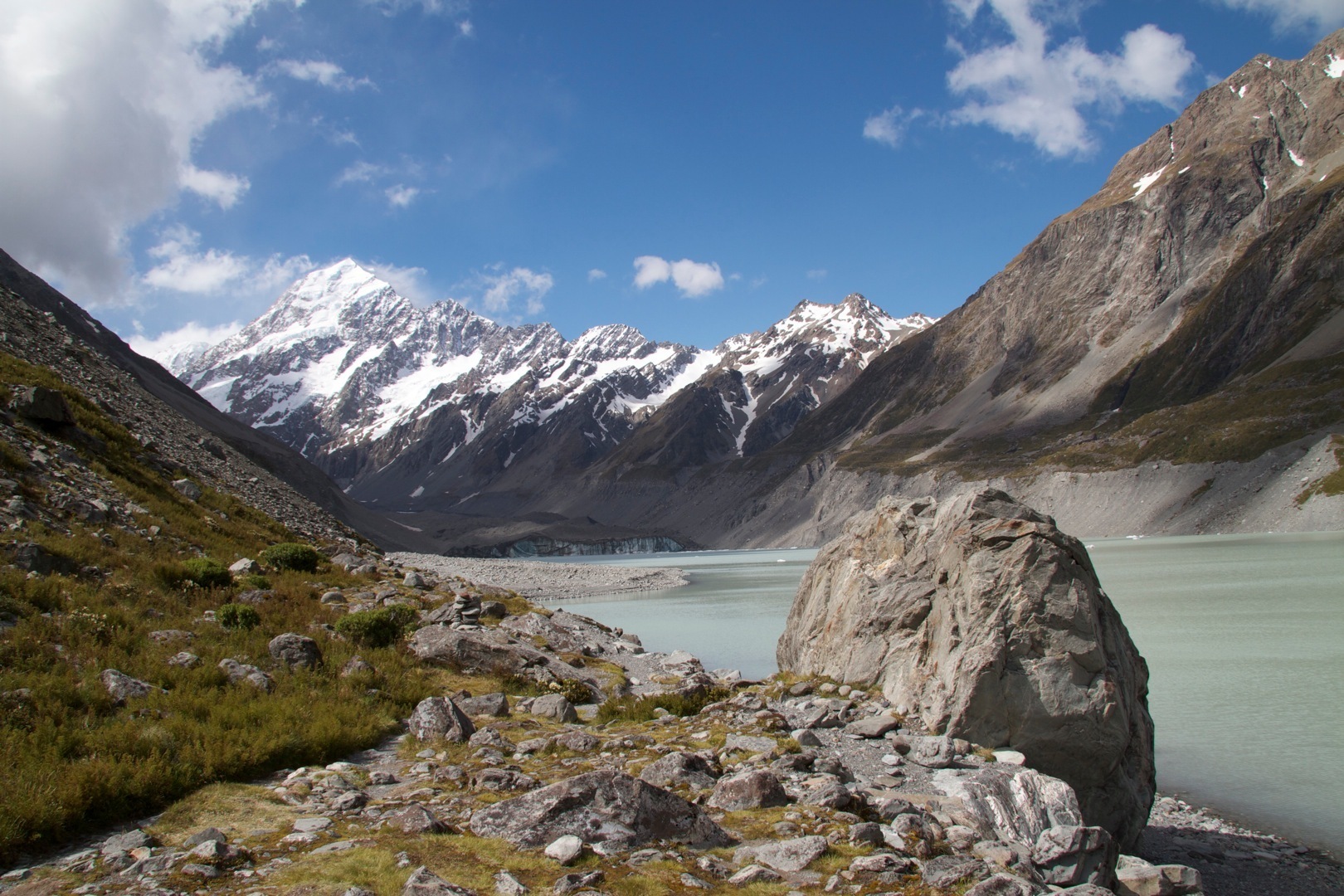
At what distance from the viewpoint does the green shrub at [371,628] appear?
65.4ft

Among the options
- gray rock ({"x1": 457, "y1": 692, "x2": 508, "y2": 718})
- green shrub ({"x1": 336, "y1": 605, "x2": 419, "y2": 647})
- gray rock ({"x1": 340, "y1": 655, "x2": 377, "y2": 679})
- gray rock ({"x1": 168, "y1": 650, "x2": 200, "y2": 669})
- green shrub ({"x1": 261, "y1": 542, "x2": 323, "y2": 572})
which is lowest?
gray rock ({"x1": 457, "y1": 692, "x2": 508, "y2": 718})

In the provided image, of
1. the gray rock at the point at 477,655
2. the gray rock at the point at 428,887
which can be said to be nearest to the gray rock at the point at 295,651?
the gray rock at the point at 477,655

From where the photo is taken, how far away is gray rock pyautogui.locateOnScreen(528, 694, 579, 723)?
55.1 feet

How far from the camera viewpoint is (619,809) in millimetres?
9859

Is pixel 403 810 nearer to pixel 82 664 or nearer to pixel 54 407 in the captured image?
pixel 82 664

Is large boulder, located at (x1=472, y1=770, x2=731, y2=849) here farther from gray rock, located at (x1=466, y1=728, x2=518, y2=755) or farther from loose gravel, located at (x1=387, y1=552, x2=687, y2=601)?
loose gravel, located at (x1=387, y1=552, x2=687, y2=601)

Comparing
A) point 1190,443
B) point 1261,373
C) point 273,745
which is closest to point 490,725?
point 273,745

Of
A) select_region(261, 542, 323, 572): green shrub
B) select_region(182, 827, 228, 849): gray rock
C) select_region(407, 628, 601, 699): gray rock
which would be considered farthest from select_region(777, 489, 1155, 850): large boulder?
select_region(261, 542, 323, 572): green shrub

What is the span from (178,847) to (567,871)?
4.51 m

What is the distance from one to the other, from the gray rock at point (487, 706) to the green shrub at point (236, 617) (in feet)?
17.8

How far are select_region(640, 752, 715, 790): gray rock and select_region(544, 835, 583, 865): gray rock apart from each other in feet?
8.76

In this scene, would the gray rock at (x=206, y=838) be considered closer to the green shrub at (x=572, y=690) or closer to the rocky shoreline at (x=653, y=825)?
the rocky shoreline at (x=653, y=825)

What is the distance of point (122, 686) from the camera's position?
498 inches

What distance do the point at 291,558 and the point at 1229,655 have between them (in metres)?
40.2
